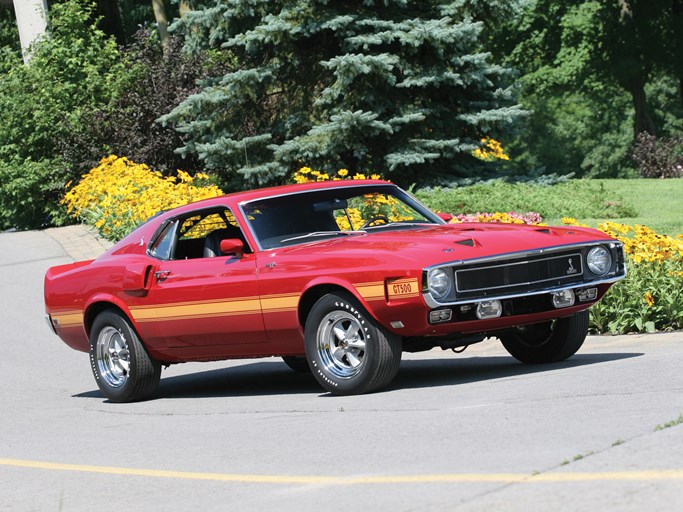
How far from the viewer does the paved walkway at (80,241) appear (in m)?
22.4

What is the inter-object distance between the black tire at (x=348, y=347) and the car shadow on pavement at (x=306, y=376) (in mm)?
455

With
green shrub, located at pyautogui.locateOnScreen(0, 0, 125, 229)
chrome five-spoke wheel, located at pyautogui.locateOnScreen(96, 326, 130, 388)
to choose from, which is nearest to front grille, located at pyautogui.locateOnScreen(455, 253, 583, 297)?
chrome five-spoke wheel, located at pyautogui.locateOnScreen(96, 326, 130, 388)

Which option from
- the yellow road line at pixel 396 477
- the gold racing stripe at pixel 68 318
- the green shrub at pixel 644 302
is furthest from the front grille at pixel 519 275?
the gold racing stripe at pixel 68 318

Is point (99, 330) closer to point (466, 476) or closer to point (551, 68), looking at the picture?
point (466, 476)

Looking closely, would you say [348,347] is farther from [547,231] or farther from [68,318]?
[68,318]

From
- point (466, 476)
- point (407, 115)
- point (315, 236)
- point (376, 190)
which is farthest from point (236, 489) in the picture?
point (407, 115)

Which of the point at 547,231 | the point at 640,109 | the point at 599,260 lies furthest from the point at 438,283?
the point at 640,109

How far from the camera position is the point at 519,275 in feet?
31.0

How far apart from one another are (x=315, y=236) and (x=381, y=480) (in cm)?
405

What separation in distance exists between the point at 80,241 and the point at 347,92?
562 cm

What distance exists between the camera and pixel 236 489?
6.75 meters

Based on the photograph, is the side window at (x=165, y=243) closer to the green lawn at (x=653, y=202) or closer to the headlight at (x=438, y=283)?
the headlight at (x=438, y=283)

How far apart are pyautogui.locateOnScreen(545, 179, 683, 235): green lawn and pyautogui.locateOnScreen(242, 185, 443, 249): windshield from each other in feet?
28.9

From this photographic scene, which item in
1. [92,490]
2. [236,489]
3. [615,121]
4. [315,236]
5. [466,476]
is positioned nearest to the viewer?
[466,476]
